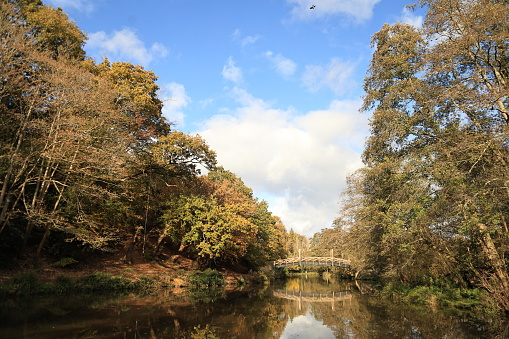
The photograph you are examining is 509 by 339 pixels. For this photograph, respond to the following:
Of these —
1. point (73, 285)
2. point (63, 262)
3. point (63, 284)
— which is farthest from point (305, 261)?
point (63, 284)

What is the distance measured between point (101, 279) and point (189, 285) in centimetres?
661

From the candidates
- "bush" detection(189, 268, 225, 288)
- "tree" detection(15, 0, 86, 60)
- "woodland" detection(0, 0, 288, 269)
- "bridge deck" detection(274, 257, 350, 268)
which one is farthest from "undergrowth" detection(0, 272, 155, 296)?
"bridge deck" detection(274, 257, 350, 268)

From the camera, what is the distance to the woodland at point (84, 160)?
14.5 meters

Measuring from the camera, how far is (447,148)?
39.0 feet

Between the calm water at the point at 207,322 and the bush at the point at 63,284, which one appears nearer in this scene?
the calm water at the point at 207,322

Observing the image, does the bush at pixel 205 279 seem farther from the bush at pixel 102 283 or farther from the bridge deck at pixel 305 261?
the bridge deck at pixel 305 261

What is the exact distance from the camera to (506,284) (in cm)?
1036

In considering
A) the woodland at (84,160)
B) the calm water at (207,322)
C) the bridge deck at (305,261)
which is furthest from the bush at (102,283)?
the bridge deck at (305,261)

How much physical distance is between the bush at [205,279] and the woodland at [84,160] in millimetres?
1766

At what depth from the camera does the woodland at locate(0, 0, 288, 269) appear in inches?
570

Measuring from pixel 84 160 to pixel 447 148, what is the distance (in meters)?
15.9

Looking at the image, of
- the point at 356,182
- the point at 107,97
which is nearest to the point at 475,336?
the point at 356,182

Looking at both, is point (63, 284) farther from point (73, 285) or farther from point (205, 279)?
point (205, 279)

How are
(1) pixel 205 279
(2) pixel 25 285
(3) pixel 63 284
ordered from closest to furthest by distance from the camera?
1. (2) pixel 25 285
2. (3) pixel 63 284
3. (1) pixel 205 279
